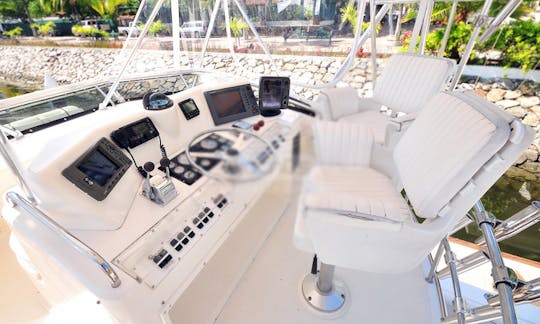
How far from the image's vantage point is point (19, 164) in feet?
2.57

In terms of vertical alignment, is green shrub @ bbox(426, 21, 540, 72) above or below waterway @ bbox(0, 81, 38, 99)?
above

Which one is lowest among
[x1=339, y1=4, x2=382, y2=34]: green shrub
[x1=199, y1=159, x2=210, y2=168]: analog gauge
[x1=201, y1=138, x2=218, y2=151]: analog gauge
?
[x1=199, y1=159, x2=210, y2=168]: analog gauge

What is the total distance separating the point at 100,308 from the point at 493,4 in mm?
2364

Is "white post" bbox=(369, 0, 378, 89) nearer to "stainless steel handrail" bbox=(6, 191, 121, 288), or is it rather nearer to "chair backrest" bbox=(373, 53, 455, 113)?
"chair backrest" bbox=(373, 53, 455, 113)

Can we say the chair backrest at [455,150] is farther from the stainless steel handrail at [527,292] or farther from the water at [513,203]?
the water at [513,203]

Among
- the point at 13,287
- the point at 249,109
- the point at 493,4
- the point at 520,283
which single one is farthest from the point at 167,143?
the point at 493,4

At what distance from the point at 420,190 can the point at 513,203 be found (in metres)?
4.10

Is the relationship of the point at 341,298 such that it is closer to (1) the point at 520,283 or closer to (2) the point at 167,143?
(1) the point at 520,283

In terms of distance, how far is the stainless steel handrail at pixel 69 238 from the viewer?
647 mm

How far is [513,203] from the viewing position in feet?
11.7

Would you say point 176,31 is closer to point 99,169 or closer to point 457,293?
point 99,169

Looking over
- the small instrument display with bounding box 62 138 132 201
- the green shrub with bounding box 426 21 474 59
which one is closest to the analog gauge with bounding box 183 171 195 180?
the small instrument display with bounding box 62 138 132 201

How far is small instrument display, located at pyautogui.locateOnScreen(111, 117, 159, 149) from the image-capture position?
1.06m

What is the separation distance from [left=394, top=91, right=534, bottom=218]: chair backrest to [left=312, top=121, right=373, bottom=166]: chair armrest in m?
0.18
